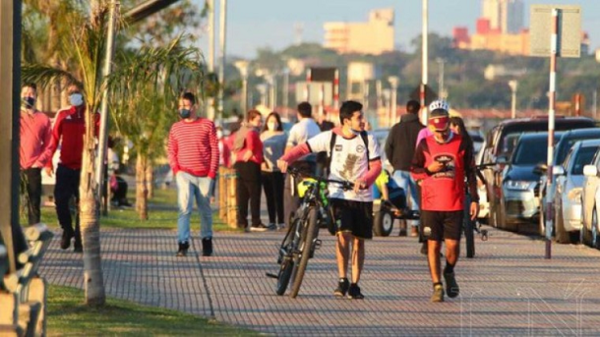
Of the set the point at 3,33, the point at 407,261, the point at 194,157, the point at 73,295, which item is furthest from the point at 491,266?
the point at 3,33

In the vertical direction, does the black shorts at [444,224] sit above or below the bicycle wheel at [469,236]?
above

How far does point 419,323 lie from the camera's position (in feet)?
48.5

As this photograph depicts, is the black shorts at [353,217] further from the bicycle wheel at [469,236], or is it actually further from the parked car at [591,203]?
the parked car at [591,203]

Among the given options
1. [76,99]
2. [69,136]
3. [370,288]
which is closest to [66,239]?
[69,136]

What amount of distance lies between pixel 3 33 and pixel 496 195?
19.1m

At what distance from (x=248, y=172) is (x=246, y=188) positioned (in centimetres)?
26

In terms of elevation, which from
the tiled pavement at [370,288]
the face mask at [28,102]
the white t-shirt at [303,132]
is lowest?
the tiled pavement at [370,288]

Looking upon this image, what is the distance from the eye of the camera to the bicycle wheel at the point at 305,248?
16.5 metres

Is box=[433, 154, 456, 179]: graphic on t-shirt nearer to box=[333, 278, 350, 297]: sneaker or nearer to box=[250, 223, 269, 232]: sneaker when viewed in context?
box=[333, 278, 350, 297]: sneaker

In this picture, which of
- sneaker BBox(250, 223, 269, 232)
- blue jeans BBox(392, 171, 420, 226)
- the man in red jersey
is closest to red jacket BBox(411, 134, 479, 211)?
the man in red jersey

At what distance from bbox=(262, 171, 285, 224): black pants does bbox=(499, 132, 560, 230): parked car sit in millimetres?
3614


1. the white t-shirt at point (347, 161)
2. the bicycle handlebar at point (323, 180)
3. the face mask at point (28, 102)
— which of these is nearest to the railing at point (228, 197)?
the face mask at point (28, 102)

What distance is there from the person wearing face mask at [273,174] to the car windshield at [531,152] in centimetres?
402

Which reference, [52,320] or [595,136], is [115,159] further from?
[52,320]
